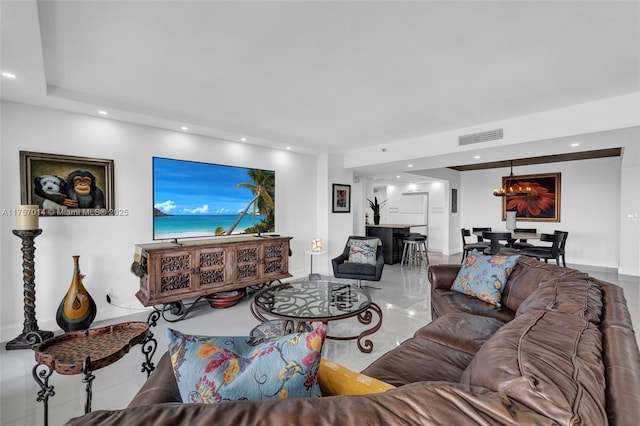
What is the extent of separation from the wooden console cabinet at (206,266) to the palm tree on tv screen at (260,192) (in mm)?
664

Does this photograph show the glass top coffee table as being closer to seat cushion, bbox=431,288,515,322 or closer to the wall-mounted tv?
seat cushion, bbox=431,288,515,322

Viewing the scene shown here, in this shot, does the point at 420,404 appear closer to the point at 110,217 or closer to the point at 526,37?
the point at 526,37

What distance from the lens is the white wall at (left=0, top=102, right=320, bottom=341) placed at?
115 inches

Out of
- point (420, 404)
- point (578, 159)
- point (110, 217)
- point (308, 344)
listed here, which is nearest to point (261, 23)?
point (308, 344)

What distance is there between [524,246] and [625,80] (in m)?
4.14

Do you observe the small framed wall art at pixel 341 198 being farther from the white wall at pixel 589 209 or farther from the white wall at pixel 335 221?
the white wall at pixel 589 209

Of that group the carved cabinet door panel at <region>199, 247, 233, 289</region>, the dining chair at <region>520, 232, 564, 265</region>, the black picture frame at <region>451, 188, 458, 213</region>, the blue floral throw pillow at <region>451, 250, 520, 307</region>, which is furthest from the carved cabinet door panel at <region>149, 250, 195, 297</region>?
the black picture frame at <region>451, 188, 458, 213</region>

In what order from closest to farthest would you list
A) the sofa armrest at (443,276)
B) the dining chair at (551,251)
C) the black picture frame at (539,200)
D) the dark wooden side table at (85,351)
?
the dark wooden side table at (85,351)
the sofa armrest at (443,276)
the dining chair at (551,251)
the black picture frame at (539,200)

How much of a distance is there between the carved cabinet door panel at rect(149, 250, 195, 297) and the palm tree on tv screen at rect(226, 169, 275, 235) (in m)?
1.18

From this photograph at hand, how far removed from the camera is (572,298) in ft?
5.23

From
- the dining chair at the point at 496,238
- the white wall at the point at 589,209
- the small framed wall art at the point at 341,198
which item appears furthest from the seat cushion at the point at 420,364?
the white wall at the point at 589,209

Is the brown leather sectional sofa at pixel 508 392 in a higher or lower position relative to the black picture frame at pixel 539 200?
lower

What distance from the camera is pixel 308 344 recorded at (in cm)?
89

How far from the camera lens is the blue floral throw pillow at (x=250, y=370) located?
32.3 inches
